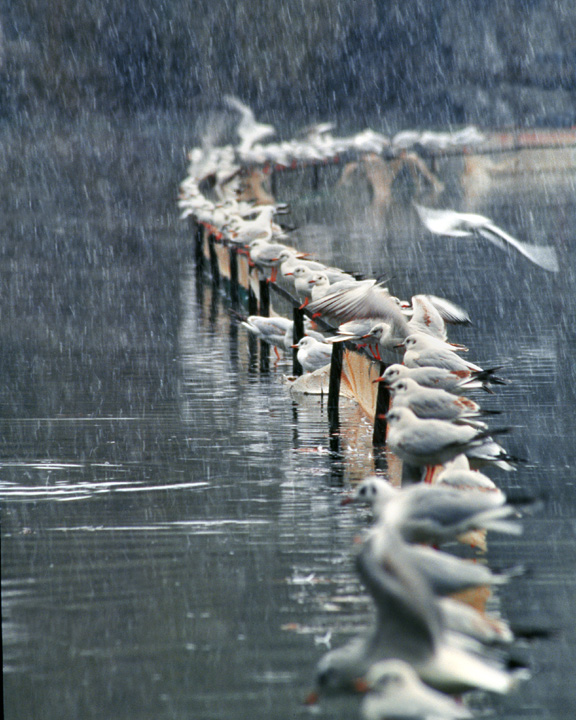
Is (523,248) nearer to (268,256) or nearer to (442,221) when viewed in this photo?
(442,221)

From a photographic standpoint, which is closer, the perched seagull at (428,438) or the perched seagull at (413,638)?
the perched seagull at (413,638)

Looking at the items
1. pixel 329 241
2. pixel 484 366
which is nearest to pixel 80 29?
pixel 329 241

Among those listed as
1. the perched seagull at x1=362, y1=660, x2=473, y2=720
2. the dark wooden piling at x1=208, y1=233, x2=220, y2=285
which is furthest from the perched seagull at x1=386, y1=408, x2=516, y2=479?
the dark wooden piling at x1=208, y1=233, x2=220, y2=285

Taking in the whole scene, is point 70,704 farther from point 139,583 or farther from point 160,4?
point 160,4

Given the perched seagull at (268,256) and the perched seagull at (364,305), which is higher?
the perched seagull at (268,256)

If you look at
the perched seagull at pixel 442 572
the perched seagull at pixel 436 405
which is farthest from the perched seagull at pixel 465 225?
the perched seagull at pixel 442 572

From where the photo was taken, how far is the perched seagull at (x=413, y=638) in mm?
3539

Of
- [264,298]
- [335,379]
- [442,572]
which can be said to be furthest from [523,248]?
[264,298]

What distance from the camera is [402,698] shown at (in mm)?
3320

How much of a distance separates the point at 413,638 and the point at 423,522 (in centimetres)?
71

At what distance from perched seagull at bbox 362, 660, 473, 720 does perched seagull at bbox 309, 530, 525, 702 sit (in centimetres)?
12

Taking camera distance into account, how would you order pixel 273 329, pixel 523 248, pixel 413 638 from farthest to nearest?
pixel 273 329 < pixel 523 248 < pixel 413 638

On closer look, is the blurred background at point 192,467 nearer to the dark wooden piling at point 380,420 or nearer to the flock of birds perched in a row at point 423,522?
the dark wooden piling at point 380,420

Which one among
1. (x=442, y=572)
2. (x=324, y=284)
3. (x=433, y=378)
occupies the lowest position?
(x=442, y=572)
